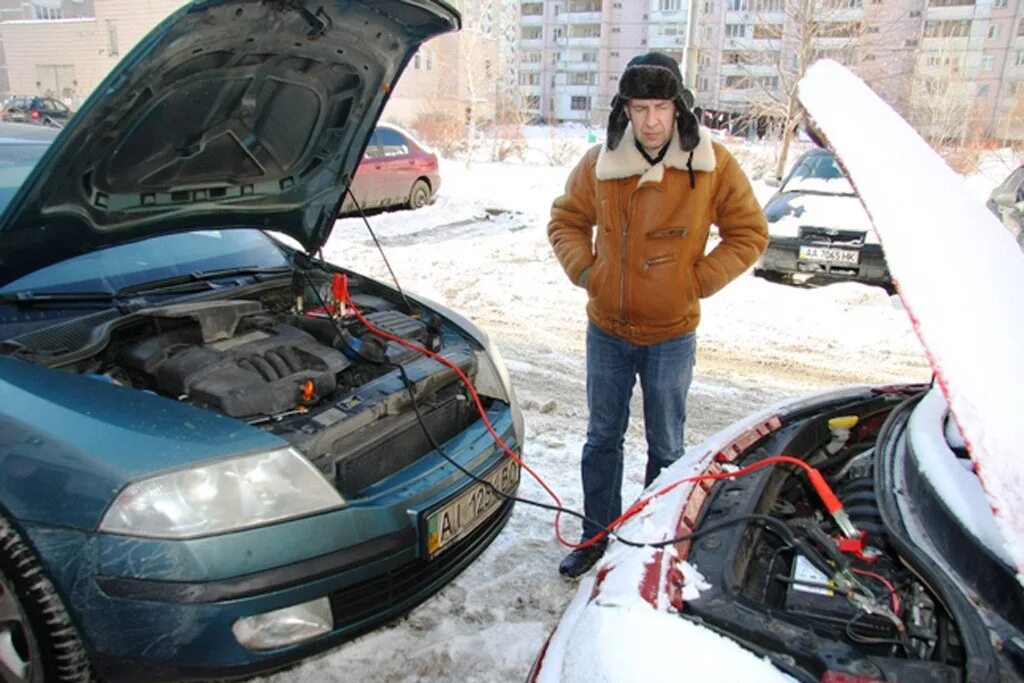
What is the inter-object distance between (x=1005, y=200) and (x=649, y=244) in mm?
5779

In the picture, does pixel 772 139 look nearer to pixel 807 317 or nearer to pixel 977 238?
pixel 807 317

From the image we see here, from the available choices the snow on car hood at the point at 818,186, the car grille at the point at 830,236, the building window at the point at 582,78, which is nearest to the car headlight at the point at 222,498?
the car grille at the point at 830,236

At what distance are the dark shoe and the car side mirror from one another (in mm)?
5840

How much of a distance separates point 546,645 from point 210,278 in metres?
2.18

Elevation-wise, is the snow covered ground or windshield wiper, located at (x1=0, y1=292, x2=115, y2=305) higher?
windshield wiper, located at (x1=0, y1=292, x2=115, y2=305)

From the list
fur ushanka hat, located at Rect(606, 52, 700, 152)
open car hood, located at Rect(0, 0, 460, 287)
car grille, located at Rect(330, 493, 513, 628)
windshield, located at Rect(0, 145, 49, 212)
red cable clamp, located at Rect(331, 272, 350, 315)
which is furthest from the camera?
red cable clamp, located at Rect(331, 272, 350, 315)

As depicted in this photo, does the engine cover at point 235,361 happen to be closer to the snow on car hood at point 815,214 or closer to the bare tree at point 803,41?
the snow on car hood at point 815,214

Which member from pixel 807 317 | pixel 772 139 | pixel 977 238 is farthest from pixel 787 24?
pixel 977 238

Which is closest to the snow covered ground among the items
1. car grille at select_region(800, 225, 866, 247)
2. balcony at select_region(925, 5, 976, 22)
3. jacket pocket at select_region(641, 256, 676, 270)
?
car grille at select_region(800, 225, 866, 247)

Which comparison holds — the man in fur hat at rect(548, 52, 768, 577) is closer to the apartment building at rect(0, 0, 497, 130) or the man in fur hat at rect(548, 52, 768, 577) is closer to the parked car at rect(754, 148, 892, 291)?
the parked car at rect(754, 148, 892, 291)

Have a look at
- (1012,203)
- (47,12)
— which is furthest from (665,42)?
(1012,203)

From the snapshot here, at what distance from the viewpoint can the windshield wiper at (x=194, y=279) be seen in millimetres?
2756

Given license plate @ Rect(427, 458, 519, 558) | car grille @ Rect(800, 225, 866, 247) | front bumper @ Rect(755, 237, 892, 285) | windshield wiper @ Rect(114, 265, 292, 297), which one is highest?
windshield wiper @ Rect(114, 265, 292, 297)

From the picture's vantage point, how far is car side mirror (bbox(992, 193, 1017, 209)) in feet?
21.6
